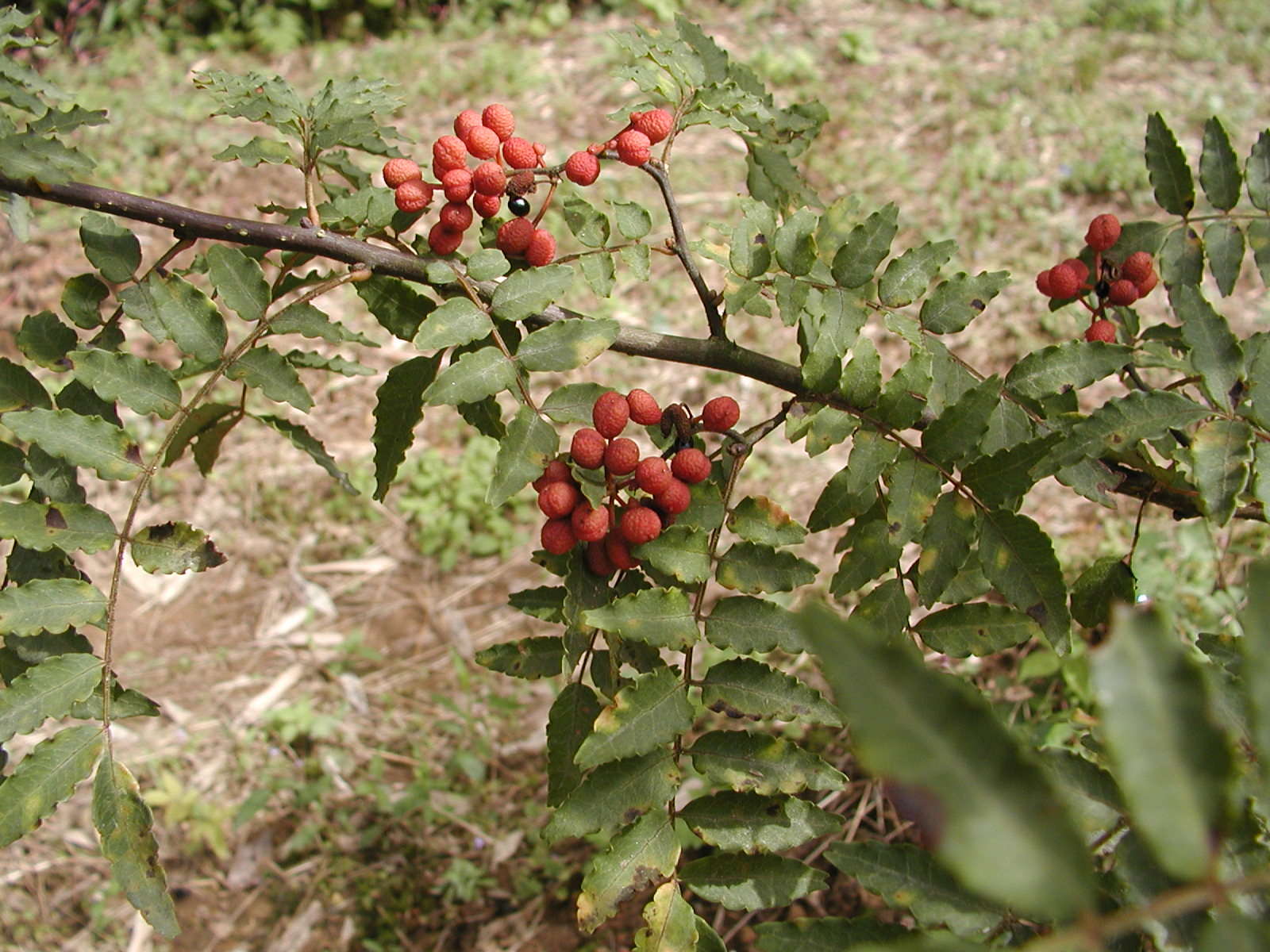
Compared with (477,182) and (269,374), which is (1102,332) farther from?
(269,374)

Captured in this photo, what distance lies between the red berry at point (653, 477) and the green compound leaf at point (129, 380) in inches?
26.8

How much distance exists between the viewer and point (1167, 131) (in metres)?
1.60

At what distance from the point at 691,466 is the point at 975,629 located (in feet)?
1.53

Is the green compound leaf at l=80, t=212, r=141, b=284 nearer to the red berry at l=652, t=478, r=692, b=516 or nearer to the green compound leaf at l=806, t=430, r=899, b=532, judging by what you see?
the red berry at l=652, t=478, r=692, b=516

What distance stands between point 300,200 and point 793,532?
4.30m

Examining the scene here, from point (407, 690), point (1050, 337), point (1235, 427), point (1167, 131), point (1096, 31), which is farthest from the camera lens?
point (1096, 31)

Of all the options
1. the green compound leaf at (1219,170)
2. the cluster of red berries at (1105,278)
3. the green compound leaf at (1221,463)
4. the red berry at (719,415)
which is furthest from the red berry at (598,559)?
the green compound leaf at (1219,170)

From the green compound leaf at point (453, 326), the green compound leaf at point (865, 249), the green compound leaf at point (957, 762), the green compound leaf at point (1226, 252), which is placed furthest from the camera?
the green compound leaf at point (1226, 252)

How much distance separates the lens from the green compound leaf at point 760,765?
1.25 meters

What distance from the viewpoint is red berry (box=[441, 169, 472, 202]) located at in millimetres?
1428

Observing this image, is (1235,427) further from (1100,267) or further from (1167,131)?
(1167,131)

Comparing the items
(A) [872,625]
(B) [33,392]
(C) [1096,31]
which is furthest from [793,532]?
(C) [1096,31]

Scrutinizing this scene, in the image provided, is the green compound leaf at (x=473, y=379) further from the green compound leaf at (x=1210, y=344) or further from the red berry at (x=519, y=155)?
the green compound leaf at (x=1210, y=344)

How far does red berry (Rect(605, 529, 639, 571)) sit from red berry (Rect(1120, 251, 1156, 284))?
3.22ft
